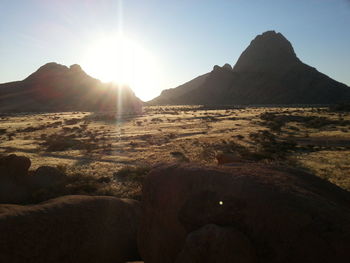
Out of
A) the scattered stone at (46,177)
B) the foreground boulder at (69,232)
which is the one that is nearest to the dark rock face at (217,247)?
the foreground boulder at (69,232)

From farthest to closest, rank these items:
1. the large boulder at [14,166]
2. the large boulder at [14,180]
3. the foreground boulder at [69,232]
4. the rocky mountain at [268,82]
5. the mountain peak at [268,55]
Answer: the mountain peak at [268,55], the rocky mountain at [268,82], the large boulder at [14,166], the large boulder at [14,180], the foreground boulder at [69,232]

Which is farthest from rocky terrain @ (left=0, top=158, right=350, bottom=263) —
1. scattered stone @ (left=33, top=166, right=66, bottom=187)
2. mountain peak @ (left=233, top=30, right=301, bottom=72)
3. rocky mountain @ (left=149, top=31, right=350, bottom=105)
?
mountain peak @ (left=233, top=30, right=301, bottom=72)

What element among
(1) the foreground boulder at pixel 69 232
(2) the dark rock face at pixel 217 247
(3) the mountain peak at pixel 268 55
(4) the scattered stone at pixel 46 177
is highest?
(3) the mountain peak at pixel 268 55

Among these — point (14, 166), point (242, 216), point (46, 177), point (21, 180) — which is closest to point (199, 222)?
point (242, 216)

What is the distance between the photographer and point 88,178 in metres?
14.1

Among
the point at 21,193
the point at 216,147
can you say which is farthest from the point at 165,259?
the point at 216,147

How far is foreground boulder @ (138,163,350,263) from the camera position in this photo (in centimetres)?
398

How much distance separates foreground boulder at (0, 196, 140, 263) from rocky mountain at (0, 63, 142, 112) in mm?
100536

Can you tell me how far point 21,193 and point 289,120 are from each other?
42.3 metres

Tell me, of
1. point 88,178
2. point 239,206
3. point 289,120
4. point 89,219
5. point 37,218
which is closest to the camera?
point 239,206

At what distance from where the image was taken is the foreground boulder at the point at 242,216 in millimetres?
3979

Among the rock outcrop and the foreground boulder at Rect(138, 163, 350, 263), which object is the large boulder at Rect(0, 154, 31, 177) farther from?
the foreground boulder at Rect(138, 163, 350, 263)

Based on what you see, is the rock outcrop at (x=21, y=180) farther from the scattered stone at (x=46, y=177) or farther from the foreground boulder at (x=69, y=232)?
the foreground boulder at (x=69, y=232)

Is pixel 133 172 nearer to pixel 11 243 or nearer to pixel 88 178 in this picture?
pixel 88 178
